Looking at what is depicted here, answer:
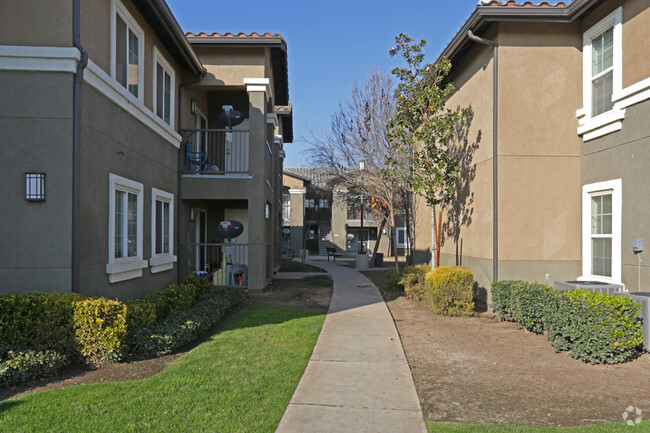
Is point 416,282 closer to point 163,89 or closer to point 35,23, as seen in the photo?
point 163,89

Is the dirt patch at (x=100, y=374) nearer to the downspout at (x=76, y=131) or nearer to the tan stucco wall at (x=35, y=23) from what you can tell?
the downspout at (x=76, y=131)

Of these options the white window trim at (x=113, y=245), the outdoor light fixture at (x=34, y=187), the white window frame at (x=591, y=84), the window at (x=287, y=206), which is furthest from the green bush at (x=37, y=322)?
the window at (x=287, y=206)

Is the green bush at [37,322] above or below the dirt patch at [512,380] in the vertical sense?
above

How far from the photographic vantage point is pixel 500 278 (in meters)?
9.18

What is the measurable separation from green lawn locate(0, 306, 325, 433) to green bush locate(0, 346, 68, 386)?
42cm

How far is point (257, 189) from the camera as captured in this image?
12086 mm

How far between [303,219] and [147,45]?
28.4 metres

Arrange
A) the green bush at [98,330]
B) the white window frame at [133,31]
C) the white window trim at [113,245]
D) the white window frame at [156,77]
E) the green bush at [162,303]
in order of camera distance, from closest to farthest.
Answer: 1. the green bush at [98,330]
2. the green bush at [162,303]
3. the white window trim at [113,245]
4. the white window frame at [133,31]
5. the white window frame at [156,77]

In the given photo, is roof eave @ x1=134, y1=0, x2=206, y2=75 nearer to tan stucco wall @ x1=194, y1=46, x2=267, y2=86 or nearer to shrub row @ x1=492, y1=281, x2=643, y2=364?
tan stucco wall @ x1=194, y1=46, x2=267, y2=86

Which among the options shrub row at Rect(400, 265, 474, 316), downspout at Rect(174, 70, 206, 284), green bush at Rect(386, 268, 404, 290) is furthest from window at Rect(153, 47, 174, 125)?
green bush at Rect(386, 268, 404, 290)

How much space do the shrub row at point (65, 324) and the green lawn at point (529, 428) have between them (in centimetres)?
383

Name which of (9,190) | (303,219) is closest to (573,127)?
(9,190)

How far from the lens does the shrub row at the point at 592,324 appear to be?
235 inches

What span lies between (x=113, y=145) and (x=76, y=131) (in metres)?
1.32
